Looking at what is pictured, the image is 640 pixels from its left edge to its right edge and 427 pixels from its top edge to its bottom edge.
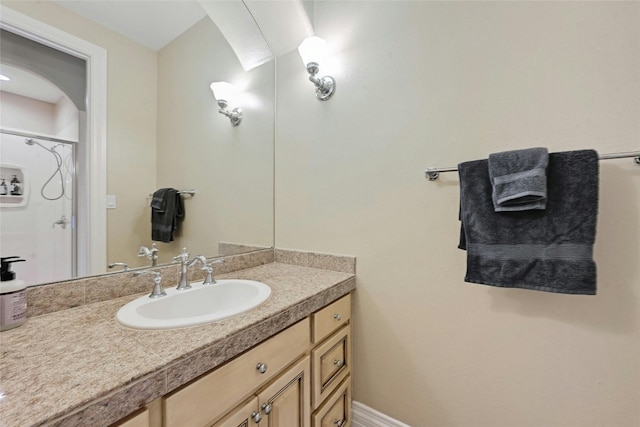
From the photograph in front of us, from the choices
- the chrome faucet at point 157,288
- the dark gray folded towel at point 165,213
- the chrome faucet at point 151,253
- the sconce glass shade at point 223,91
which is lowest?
the chrome faucet at point 157,288

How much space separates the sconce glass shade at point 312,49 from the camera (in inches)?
→ 50.1

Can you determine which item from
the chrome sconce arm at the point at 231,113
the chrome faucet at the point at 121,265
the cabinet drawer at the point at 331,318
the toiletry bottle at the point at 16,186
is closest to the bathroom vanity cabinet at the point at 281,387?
the cabinet drawer at the point at 331,318

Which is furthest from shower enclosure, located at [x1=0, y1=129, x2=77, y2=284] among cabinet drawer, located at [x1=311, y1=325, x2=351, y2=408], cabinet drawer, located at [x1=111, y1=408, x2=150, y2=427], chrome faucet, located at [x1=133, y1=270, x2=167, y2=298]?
cabinet drawer, located at [x1=311, y1=325, x2=351, y2=408]

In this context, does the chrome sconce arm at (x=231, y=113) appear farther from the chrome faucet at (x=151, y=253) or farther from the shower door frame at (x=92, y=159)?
the chrome faucet at (x=151, y=253)

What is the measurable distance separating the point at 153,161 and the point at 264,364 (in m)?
0.90

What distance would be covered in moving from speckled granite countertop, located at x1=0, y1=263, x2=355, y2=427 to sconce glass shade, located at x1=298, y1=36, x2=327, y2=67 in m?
1.15

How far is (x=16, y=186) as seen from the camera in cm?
75

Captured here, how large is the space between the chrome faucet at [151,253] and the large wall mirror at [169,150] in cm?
2

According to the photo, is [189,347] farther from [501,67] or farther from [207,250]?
[501,67]

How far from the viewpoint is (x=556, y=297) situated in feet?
2.91

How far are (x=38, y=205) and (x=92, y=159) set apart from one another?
21 centimetres

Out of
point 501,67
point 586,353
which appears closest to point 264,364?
point 586,353

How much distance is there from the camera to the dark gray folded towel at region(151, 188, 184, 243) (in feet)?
3.52

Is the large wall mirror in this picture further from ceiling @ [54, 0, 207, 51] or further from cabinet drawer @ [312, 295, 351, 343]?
cabinet drawer @ [312, 295, 351, 343]
